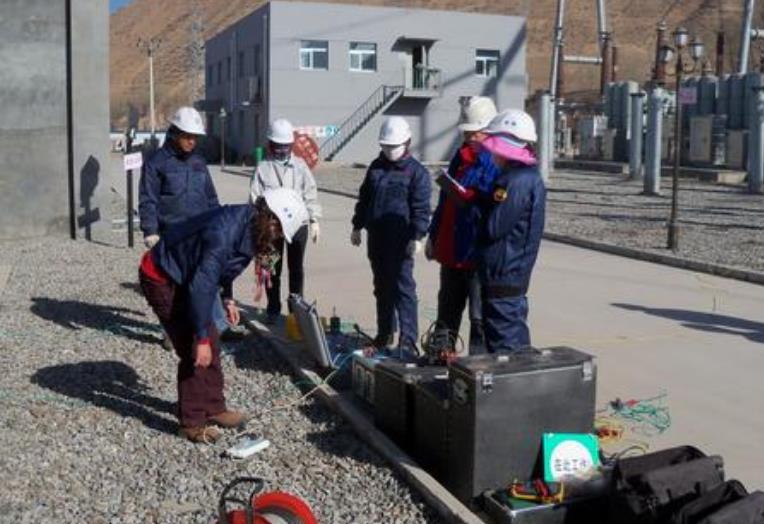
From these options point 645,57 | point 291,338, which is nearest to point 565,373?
point 291,338

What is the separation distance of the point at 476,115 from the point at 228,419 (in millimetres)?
2545

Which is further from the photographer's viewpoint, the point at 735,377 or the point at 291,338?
the point at 291,338

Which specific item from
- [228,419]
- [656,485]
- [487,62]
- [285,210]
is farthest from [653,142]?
[487,62]

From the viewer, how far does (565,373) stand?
461cm

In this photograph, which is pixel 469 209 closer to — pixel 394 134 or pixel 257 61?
pixel 394 134

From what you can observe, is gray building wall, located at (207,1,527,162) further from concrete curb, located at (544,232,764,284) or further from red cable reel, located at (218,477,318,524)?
red cable reel, located at (218,477,318,524)

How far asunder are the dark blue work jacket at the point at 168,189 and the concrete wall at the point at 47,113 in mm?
7687

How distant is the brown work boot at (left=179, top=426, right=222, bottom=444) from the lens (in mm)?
5648

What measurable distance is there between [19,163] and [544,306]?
8.60 metres

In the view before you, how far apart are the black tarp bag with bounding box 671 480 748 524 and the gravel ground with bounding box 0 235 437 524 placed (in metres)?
1.22

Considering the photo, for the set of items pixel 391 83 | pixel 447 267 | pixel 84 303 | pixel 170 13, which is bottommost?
pixel 84 303

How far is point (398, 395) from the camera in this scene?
535 centimetres

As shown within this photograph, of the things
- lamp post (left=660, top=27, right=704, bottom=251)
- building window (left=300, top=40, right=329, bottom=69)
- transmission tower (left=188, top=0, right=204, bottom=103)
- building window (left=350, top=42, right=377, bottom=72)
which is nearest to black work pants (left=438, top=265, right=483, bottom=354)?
lamp post (left=660, top=27, right=704, bottom=251)

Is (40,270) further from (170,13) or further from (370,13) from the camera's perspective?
(170,13)
